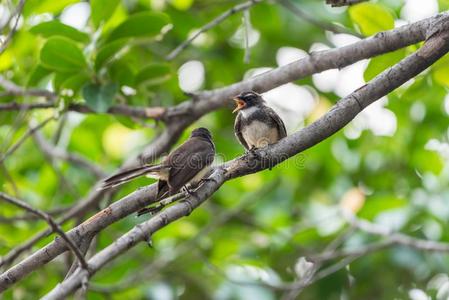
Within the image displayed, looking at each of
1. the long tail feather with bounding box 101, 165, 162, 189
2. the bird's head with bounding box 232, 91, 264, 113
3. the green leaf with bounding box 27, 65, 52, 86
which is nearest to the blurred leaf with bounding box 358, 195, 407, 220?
the bird's head with bounding box 232, 91, 264, 113

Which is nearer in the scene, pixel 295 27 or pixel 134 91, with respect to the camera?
pixel 134 91

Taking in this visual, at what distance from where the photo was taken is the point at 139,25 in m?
5.36

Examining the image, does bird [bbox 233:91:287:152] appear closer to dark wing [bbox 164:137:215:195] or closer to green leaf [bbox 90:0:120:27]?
dark wing [bbox 164:137:215:195]

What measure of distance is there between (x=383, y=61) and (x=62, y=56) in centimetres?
232

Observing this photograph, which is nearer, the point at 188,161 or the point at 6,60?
the point at 188,161

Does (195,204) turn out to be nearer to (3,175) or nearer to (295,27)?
(3,175)

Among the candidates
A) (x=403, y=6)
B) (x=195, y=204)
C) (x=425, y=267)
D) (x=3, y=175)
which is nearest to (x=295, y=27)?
(x=403, y=6)

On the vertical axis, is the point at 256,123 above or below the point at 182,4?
below

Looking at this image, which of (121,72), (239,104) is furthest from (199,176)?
(121,72)

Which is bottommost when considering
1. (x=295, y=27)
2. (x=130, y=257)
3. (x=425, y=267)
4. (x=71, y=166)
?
(x=425, y=267)

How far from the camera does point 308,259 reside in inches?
250

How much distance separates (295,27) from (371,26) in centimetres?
300

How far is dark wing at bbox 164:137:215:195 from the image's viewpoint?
14.0ft

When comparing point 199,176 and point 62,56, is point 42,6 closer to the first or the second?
point 62,56
